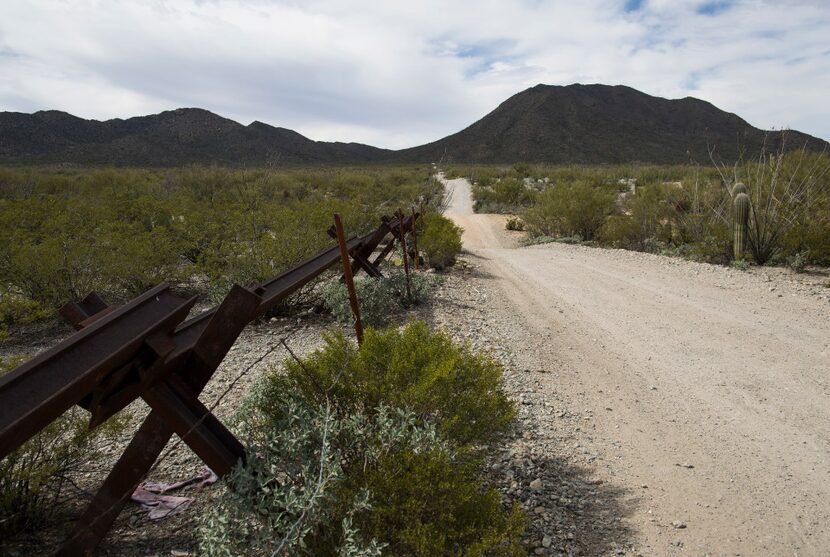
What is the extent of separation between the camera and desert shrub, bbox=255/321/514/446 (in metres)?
3.22

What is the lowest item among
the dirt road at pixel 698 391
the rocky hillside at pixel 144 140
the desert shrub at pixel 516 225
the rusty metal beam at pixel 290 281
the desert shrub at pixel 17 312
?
the desert shrub at pixel 516 225

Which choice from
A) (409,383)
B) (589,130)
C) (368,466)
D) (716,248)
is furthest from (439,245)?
(589,130)

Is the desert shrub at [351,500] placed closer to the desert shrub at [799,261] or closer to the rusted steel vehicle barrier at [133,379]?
the rusted steel vehicle barrier at [133,379]

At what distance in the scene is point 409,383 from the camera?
10.9 feet

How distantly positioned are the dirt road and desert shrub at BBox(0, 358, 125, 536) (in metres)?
3.72

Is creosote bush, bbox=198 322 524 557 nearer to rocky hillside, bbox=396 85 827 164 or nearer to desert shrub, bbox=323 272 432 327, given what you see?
desert shrub, bbox=323 272 432 327

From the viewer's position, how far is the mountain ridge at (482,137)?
71.5m

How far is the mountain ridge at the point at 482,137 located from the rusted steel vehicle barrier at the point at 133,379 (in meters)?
62.1

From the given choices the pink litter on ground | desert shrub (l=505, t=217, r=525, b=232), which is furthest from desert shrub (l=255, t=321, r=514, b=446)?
desert shrub (l=505, t=217, r=525, b=232)

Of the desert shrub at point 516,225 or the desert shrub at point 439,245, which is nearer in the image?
the desert shrub at point 439,245

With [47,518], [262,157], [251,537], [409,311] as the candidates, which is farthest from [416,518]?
[262,157]

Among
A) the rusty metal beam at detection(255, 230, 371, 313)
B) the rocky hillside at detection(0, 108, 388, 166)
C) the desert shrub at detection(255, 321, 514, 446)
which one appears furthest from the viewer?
the rocky hillside at detection(0, 108, 388, 166)

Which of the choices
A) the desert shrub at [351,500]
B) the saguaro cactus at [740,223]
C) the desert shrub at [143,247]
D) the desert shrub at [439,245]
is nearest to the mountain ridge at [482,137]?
the desert shrub at [439,245]

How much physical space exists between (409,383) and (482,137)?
10418 centimetres
